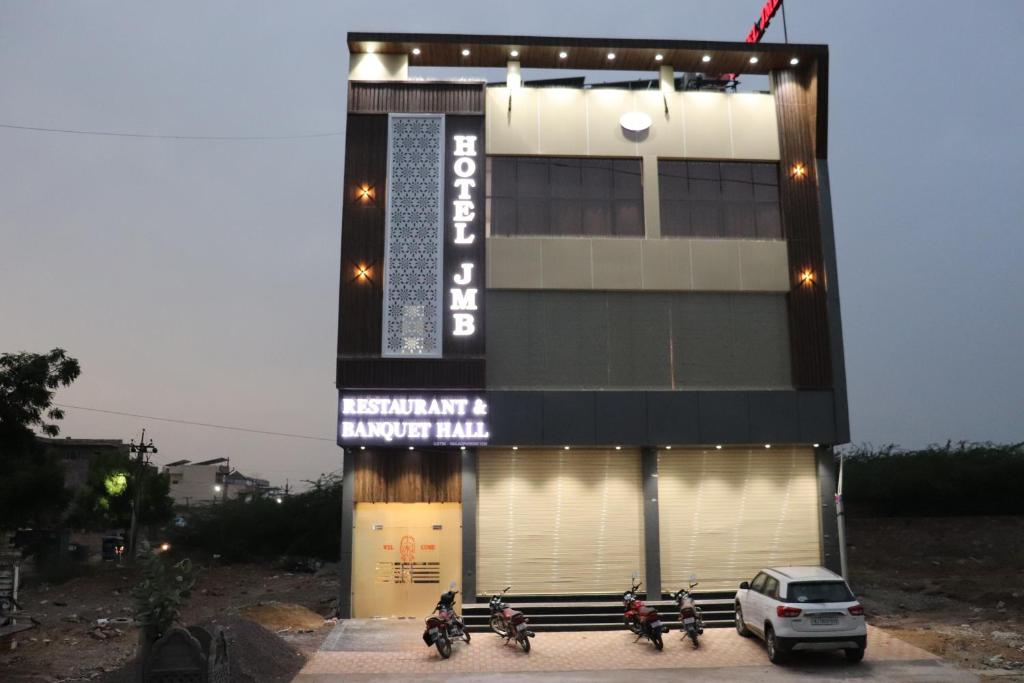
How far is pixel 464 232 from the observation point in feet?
66.4

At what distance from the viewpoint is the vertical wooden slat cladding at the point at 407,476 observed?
1975 cm

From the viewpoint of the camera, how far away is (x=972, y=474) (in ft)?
110

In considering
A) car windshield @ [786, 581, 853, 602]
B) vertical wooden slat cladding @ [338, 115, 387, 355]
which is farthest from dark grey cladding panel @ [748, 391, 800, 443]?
vertical wooden slat cladding @ [338, 115, 387, 355]

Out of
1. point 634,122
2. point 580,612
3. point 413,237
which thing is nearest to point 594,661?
point 580,612

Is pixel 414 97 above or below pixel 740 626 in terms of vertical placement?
above

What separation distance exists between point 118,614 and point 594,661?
15.0 m

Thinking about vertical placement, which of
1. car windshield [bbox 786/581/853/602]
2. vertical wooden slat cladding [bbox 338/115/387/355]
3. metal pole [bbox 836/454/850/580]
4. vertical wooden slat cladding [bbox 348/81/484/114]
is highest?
vertical wooden slat cladding [bbox 348/81/484/114]

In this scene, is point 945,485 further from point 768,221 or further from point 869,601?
point 768,221

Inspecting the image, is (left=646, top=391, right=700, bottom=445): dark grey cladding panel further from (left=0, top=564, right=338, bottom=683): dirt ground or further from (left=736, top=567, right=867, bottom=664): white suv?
(left=0, top=564, right=338, bottom=683): dirt ground

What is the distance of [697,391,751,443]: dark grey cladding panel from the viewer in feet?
63.9

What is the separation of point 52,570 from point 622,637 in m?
25.5

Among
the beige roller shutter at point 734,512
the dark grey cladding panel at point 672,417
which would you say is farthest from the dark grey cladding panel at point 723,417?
the beige roller shutter at point 734,512

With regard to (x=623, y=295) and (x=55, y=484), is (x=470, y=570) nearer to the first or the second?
(x=623, y=295)

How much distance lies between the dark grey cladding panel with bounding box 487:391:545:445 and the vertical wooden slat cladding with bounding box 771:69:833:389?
6.72 meters
